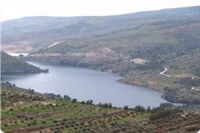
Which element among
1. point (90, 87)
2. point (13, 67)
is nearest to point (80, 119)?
point (90, 87)

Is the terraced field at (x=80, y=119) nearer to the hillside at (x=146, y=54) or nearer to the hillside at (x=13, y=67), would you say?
Answer: the hillside at (x=146, y=54)

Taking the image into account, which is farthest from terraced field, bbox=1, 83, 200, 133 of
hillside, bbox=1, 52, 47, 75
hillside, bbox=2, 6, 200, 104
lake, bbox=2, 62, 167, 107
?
hillside, bbox=1, 52, 47, 75

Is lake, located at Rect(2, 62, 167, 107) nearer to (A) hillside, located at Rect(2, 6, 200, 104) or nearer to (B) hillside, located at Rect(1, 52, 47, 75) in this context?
(B) hillside, located at Rect(1, 52, 47, 75)

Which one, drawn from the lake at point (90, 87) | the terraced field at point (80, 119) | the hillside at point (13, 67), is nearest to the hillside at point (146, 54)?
the lake at point (90, 87)

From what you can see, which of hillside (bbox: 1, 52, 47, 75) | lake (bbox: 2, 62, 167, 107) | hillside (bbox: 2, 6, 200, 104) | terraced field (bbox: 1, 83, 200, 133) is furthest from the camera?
hillside (bbox: 1, 52, 47, 75)

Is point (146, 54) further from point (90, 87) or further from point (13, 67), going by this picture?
point (90, 87)

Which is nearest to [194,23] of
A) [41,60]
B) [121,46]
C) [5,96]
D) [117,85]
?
[121,46]

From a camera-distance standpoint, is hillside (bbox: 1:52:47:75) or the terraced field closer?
the terraced field
